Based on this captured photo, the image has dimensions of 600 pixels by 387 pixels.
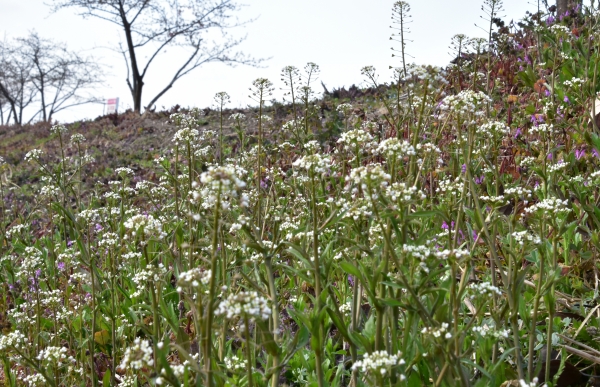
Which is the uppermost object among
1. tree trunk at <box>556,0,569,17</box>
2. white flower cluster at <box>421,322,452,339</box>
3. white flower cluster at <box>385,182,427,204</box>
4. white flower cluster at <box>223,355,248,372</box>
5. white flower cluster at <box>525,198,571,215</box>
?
tree trunk at <box>556,0,569,17</box>

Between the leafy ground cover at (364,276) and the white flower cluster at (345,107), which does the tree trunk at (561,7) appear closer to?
the leafy ground cover at (364,276)

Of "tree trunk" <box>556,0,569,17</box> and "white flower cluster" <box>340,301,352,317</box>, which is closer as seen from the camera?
"white flower cluster" <box>340,301,352,317</box>

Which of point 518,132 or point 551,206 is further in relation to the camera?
point 518,132

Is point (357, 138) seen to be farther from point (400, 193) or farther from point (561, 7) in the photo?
point (561, 7)

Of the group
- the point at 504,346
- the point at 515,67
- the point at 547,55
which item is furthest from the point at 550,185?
the point at 515,67

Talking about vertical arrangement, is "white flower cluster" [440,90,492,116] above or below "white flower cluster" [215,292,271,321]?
above

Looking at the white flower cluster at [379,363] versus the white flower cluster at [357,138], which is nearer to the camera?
the white flower cluster at [379,363]

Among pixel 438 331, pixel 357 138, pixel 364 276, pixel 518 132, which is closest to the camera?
pixel 438 331

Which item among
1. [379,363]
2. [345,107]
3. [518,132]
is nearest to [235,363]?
[379,363]

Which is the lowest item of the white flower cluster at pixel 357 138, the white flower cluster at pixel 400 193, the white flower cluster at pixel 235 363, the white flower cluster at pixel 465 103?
the white flower cluster at pixel 235 363

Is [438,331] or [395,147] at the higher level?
[395,147]

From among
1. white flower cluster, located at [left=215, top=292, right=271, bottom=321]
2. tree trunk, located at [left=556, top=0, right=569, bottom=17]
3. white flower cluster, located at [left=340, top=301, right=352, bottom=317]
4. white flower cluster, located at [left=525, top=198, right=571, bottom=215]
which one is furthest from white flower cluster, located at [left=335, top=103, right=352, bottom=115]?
tree trunk, located at [left=556, top=0, right=569, bottom=17]

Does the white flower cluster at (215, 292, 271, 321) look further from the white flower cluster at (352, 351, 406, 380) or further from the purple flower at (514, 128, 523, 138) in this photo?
the purple flower at (514, 128, 523, 138)

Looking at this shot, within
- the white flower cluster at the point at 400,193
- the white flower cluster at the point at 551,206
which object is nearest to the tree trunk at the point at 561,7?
the white flower cluster at the point at 551,206
